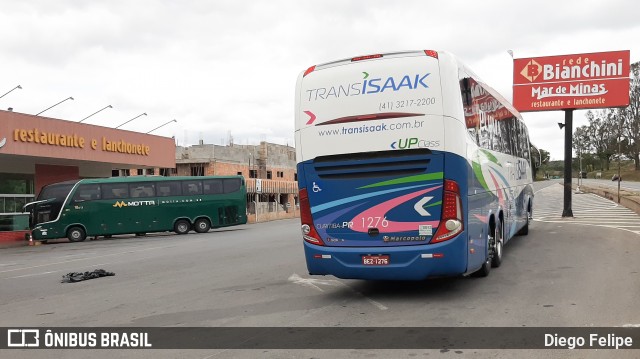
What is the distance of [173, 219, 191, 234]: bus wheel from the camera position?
3172 cm

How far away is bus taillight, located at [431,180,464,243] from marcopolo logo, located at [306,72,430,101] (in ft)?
4.81

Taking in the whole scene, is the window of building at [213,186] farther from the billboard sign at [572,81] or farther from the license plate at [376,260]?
the license plate at [376,260]

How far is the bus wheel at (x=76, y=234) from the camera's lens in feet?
97.0

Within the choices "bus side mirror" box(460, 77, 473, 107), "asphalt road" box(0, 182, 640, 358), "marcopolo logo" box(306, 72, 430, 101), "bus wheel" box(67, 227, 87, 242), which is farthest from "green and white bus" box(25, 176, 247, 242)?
"bus side mirror" box(460, 77, 473, 107)

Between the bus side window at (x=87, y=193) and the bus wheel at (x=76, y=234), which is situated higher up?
the bus side window at (x=87, y=193)

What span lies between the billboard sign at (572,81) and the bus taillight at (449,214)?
18814 mm

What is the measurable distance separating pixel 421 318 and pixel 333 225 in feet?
6.44

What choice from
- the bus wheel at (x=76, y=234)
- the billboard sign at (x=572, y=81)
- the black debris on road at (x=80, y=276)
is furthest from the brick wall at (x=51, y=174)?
the billboard sign at (x=572, y=81)

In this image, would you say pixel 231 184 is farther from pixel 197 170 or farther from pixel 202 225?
pixel 197 170

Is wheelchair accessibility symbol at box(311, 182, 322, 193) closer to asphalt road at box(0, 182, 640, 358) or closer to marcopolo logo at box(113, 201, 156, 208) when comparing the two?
asphalt road at box(0, 182, 640, 358)

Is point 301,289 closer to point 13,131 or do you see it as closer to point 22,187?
point 13,131

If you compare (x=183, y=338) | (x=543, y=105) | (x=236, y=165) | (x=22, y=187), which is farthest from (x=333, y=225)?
(x=236, y=165)

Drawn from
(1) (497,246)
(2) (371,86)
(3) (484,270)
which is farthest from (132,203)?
(2) (371,86)

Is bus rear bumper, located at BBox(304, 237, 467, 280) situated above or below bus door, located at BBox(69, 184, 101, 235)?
above
